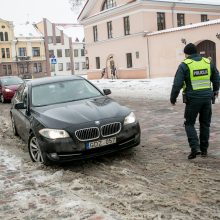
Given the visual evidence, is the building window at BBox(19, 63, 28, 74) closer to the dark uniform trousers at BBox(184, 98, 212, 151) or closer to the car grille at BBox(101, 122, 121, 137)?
the car grille at BBox(101, 122, 121, 137)

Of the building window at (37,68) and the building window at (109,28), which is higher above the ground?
the building window at (109,28)

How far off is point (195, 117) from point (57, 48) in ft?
224

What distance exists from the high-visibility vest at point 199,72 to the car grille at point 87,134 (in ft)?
5.77

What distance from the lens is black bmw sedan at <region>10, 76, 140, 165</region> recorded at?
6.22 m

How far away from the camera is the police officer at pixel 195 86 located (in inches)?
245

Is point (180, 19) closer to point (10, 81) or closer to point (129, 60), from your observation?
→ point (129, 60)

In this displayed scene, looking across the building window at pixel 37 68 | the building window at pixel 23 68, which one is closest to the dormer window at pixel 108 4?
the building window at pixel 23 68

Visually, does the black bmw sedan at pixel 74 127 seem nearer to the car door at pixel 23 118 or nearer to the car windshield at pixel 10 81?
the car door at pixel 23 118

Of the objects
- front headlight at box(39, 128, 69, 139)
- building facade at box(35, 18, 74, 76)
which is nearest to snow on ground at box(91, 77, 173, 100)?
front headlight at box(39, 128, 69, 139)

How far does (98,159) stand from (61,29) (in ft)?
228

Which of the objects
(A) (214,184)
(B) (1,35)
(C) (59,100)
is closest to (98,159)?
(C) (59,100)

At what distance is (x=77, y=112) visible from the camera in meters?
6.71

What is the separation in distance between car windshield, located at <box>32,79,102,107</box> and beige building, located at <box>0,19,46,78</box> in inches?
2385

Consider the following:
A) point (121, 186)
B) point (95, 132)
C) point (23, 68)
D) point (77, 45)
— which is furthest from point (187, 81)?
point (77, 45)
